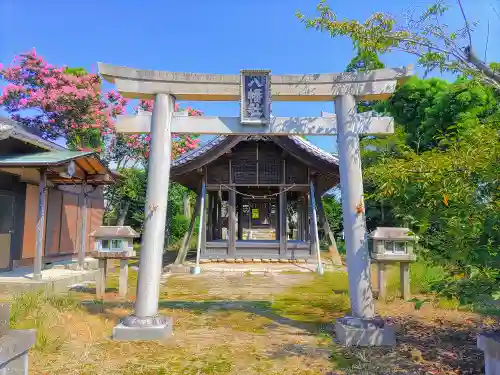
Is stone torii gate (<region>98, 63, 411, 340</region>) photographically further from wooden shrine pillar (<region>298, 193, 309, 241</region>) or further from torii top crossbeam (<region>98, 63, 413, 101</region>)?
wooden shrine pillar (<region>298, 193, 309, 241</region>)

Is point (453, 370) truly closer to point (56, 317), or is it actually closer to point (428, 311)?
point (428, 311)

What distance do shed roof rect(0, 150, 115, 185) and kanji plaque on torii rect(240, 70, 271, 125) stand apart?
5.41 meters

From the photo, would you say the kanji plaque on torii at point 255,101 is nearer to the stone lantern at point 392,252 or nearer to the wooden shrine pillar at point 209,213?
the stone lantern at point 392,252

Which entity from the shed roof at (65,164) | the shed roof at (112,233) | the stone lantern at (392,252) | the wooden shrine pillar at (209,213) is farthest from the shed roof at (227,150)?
the stone lantern at (392,252)

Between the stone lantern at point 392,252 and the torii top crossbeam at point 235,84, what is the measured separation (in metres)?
2.75

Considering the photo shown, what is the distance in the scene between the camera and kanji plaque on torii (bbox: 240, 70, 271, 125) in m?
5.28

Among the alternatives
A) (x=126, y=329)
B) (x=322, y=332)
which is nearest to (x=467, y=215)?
(x=322, y=332)

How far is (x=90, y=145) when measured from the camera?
57.8 ft

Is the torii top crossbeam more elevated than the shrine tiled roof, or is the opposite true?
the shrine tiled roof

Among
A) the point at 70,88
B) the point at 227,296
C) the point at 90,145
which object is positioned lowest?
the point at 227,296

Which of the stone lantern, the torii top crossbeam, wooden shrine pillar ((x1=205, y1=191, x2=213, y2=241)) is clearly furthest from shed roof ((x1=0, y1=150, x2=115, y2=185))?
the stone lantern

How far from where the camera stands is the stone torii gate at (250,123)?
16.1 ft

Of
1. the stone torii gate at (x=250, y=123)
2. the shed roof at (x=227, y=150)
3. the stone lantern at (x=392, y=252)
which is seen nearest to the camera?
the stone torii gate at (x=250, y=123)

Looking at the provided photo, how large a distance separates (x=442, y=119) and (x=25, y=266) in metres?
16.2
